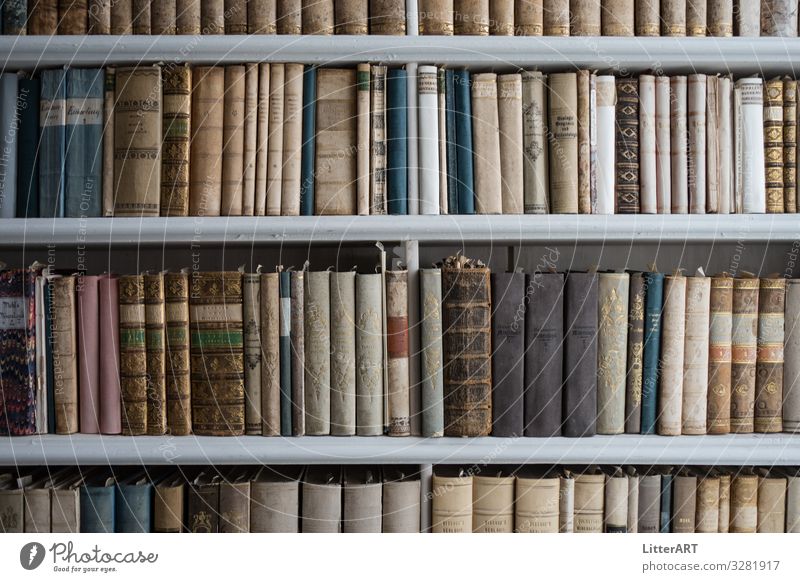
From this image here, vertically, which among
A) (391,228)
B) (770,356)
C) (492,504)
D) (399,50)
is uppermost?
(399,50)

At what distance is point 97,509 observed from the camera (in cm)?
102

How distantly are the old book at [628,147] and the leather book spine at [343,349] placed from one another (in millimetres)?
413

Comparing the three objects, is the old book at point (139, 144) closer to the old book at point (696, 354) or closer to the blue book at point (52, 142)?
the blue book at point (52, 142)

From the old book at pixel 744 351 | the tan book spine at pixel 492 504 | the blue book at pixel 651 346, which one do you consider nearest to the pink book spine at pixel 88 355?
the tan book spine at pixel 492 504

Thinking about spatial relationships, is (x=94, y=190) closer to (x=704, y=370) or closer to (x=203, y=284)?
(x=203, y=284)

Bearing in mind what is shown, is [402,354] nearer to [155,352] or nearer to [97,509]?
[155,352]

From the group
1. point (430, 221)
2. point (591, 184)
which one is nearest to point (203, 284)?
point (430, 221)

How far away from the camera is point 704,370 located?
103 centimetres

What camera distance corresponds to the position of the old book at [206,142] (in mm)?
1000

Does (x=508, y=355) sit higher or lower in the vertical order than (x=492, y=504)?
higher

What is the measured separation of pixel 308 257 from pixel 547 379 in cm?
45

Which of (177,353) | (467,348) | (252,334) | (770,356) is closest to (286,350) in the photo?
(252,334)

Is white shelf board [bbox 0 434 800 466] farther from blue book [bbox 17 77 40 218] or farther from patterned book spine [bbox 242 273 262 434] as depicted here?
blue book [bbox 17 77 40 218]

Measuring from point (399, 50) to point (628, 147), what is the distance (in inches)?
14.1
